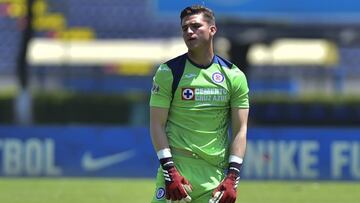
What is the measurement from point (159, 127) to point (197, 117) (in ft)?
0.84

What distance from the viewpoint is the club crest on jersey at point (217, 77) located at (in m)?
6.61

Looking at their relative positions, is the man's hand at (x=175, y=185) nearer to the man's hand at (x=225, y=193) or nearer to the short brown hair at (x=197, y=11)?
the man's hand at (x=225, y=193)

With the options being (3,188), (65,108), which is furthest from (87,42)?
(3,188)

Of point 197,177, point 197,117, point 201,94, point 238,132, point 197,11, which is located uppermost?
point 197,11

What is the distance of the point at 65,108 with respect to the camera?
26.1 metres

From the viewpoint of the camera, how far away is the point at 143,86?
1265 inches

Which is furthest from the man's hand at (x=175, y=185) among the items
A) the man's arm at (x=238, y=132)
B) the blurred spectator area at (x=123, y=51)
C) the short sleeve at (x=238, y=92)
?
the blurred spectator area at (x=123, y=51)

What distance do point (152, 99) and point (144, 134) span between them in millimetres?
12397

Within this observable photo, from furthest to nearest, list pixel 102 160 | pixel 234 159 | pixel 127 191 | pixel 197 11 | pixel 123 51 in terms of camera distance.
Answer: pixel 123 51
pixel 102 160
pixel 127 191
pixel 234 159
pixel 197 11

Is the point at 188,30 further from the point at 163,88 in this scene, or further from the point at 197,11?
the point at 163,88

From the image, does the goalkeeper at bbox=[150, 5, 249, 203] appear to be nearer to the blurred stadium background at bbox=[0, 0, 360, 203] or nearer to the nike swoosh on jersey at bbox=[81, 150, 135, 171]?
the blurred stadium background at bbox=[0, 0, 360, 203]

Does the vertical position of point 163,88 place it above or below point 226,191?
above

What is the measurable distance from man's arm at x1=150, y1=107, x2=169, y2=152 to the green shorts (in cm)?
14

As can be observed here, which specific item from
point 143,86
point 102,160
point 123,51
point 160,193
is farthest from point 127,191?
point 123,51
